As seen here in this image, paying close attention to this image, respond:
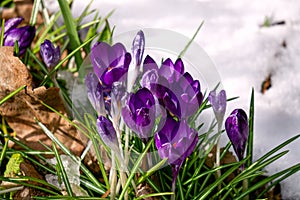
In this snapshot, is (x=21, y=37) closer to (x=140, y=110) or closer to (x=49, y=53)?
(x=49, y=53)

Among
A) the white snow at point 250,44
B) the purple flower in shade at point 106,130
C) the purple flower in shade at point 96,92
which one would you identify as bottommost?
the purple flower in shade at point 106,130

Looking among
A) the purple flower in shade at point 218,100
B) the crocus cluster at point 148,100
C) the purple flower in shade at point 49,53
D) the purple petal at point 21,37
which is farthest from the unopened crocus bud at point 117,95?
the purple petal at point 21,37

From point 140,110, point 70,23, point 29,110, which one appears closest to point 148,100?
point 140,110

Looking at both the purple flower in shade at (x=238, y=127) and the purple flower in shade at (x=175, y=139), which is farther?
the purple flower in shade at (x=238, y=127)

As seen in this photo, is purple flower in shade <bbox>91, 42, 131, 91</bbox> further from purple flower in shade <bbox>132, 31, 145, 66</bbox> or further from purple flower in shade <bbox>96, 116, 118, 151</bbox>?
purple flower in shade <bbox>96, 116, 118, 151</bbox>

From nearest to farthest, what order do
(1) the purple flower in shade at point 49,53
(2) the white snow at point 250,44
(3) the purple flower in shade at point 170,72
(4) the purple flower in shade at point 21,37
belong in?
(3) the purple flower in shade at point 170,72
(1) the purple flower in shade at point 49,53
(4) the purple flower in shade at point 21,37
(2) the white snow at point 250,44

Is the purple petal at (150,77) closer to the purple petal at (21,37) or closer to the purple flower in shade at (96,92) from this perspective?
the purple flower in shade at (96,92)
